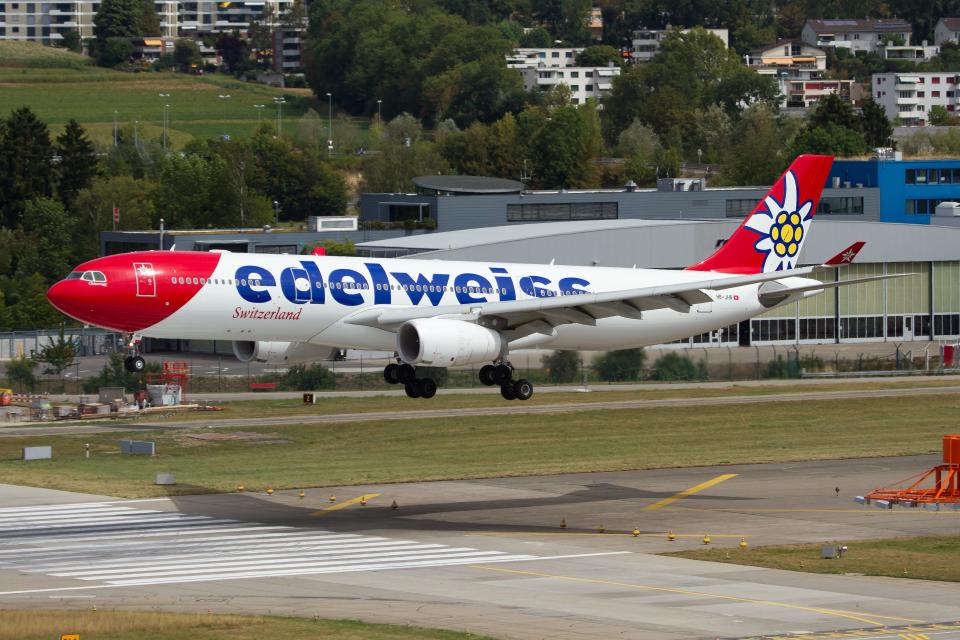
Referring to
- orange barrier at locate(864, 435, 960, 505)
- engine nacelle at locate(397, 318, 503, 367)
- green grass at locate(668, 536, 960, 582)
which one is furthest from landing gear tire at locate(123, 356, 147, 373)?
orange barrier at locate(864, 435, 960, 505)

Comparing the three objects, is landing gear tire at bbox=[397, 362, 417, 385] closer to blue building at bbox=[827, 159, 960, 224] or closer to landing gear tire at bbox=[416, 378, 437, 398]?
landing gear tire at bbox=[416, 378, 437, 398]

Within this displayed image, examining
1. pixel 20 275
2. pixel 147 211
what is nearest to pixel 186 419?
pixel 20 275

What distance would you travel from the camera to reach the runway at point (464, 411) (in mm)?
98938

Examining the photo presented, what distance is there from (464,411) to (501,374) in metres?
34.2

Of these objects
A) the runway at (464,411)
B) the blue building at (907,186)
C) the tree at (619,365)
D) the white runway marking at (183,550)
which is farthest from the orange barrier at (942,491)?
the blue building at (907,186)

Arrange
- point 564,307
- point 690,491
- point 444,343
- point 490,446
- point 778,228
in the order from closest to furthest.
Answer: point 444,343
point 564,307
point 690,491
point 778,228
point 490,446

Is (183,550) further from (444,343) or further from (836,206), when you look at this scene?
(836,206)

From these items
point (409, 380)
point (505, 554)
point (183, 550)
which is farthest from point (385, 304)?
point (183, 550)

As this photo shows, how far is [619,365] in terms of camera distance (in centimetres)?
11838

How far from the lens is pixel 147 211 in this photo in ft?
650

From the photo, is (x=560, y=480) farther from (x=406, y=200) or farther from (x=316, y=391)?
(x=406, y=200)

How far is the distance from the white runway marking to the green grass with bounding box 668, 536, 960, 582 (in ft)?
25.0

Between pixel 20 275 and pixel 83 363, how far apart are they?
38.1 metres

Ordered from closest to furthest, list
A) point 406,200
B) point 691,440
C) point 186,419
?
point 691,440 → point 186,419 → point 406,200
